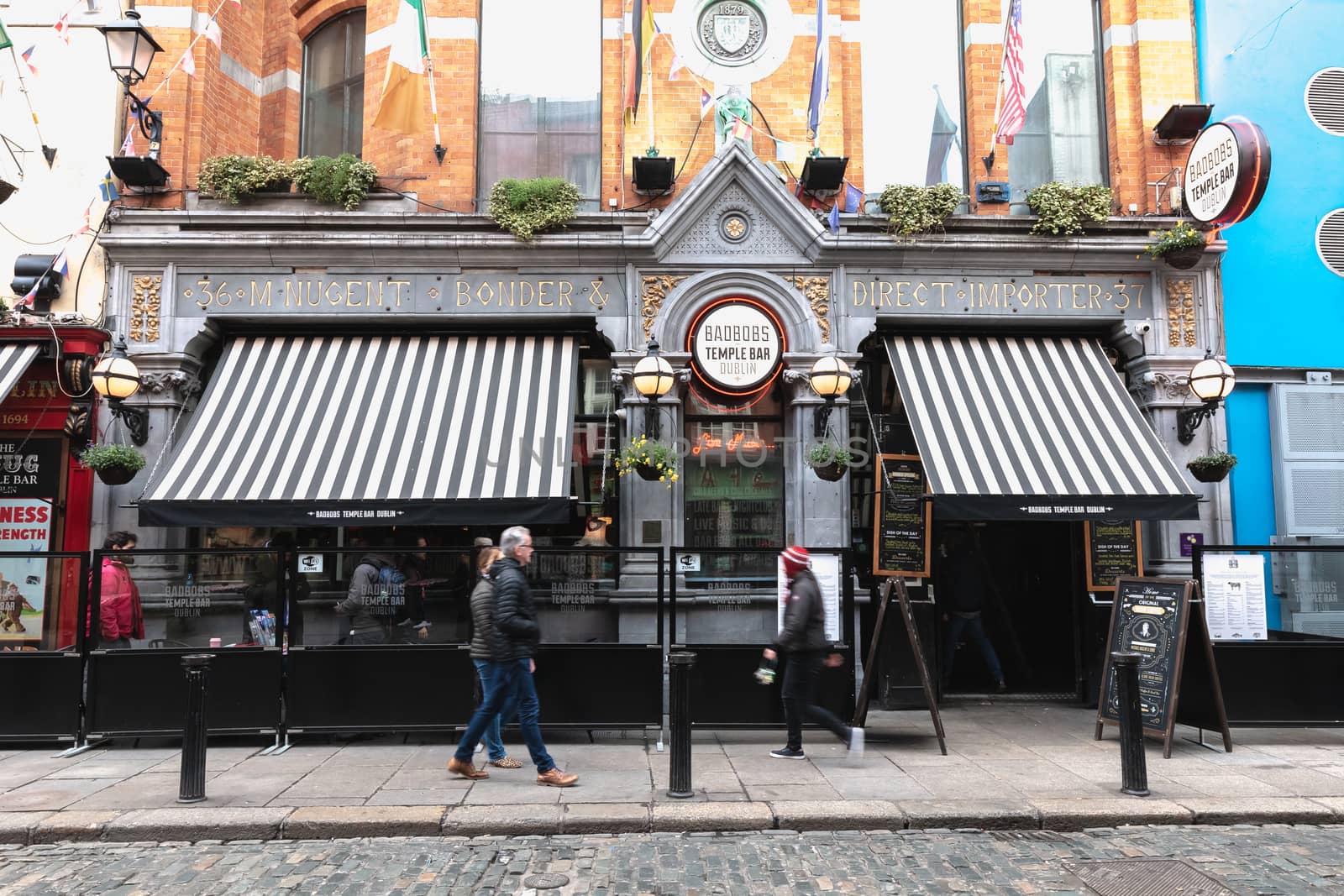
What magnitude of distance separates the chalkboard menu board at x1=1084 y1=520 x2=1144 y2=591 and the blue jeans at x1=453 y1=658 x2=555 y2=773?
700cm

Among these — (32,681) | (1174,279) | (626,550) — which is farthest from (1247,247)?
(32,681)

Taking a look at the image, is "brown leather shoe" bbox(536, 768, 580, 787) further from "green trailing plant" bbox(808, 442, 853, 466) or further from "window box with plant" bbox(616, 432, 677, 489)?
"green trailing plant" bbox(808, 442, 853, 466)

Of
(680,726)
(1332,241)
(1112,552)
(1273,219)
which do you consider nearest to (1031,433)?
(1112,552)

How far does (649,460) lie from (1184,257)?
6994 mm

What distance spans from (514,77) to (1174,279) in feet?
29.2

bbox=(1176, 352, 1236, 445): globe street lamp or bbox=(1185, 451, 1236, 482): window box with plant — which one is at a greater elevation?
bbox=(1176, 352, 1236, 445): globe street lamp

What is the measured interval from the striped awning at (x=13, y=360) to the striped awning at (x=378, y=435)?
204cm

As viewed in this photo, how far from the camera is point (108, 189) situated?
34.7ft

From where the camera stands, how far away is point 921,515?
1044 centimetres

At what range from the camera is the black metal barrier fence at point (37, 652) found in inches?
316

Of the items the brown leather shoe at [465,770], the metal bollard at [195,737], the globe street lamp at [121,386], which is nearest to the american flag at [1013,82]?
the brown leather shoe at [465,770]

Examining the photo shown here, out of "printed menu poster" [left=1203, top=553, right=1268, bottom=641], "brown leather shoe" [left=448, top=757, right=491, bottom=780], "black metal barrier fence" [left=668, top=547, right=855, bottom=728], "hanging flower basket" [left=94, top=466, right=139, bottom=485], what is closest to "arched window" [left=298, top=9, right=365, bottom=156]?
"hanging flower basket" [left=94, top=466, right=139, bottom=485]

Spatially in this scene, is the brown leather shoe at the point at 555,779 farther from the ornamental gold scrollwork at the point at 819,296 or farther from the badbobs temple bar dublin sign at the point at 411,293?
the ornamental gold scrollwork at the point at 819,296

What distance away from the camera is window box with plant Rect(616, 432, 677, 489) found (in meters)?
9.70
